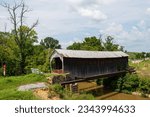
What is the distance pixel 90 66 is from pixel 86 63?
1.07 m

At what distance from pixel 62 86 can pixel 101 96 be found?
10.3 meters

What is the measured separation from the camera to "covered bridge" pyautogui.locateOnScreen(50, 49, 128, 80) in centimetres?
3155

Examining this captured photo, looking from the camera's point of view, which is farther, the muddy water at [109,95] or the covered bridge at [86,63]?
the muddy water at [109,95]

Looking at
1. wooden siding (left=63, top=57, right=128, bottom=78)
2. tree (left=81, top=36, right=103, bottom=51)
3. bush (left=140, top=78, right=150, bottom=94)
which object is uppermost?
tree (left=81, top=36, right=103, bottom=51)

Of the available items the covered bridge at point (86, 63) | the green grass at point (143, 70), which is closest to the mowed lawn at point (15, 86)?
the covered bridge at point (86, 63)

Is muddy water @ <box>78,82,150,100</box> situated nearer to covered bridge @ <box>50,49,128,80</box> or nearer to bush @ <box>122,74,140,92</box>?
bush @ <box>122,74,140,92</box>

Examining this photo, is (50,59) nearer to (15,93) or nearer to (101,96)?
(101,96)

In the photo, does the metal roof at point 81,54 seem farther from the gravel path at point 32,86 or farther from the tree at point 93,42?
the tree at point 93,42

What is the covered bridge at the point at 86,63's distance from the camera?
3155 centimetres

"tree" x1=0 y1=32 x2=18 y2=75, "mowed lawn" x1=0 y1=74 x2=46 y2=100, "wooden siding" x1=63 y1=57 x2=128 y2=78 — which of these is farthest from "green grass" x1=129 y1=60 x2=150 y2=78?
"mowed lawn" x1=0 y1=74 x2=46 y2=100

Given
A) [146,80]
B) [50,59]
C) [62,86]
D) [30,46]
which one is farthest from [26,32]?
[146,80]

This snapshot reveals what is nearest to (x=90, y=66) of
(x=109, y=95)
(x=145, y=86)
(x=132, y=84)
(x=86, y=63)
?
(x=86, y=63)

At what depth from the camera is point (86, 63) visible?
3478 centimetres

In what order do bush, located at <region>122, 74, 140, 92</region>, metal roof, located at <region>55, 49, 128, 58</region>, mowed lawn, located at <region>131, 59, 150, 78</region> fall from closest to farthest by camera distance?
metal roof, located at <region>55, 49, 128, 58</region> < bush, located at <region>122, 74, 140, 92</region> < mowed lawn, located at <region>131, 59, 150, 78</region>
